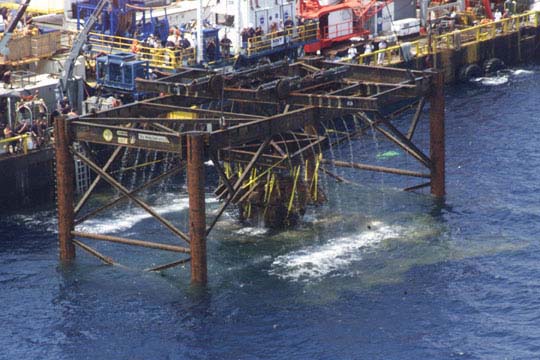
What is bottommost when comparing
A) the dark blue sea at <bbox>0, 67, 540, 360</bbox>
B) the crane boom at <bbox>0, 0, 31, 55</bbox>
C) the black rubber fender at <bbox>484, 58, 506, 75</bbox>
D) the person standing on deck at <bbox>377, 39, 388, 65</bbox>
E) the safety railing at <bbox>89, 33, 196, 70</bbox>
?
the dark blue sea at <bbox>0, 67, 540, 360</bbox>

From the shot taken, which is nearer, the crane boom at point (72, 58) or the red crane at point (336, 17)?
the crane boom at point (72, 58)

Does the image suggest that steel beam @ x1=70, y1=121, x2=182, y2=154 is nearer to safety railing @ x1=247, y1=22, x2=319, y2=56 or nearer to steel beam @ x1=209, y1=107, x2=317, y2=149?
steel beam @ x1=209, y1=107, x2=317, y2=149

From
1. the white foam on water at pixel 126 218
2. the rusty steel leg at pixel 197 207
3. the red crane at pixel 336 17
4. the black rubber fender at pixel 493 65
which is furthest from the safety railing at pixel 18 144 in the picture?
the black rubber fender at pixel 493 65

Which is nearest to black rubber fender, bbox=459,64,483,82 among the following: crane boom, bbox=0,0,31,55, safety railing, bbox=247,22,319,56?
safety railing, bbox=247,22,319,56

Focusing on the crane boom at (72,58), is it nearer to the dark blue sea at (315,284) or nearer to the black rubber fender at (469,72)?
the dark blue sea at (315,284)

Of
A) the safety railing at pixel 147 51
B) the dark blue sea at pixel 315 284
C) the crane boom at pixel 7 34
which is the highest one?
the crane boom at pixel 7 34

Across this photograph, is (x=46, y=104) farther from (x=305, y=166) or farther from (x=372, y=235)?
(x=372, y=235)

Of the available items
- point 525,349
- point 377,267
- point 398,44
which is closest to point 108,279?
point 377,267
